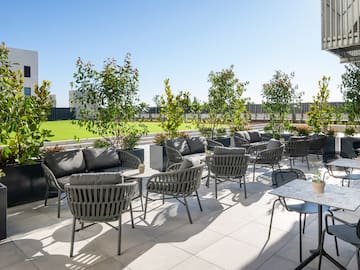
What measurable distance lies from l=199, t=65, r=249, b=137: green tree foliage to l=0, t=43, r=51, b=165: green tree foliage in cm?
482

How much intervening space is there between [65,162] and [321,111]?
8.77 metres

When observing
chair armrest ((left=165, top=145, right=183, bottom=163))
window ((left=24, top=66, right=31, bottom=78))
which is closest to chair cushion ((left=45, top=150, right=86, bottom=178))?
chair armrest ((left=165, top=145, right=183, bottom=163))

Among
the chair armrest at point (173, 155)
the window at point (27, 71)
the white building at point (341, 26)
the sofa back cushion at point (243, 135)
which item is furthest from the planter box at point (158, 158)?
the window at point (27, 71)

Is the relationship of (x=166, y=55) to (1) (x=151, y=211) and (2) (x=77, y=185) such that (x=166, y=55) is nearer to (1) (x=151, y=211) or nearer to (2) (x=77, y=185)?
(1) (x=151, y=211)

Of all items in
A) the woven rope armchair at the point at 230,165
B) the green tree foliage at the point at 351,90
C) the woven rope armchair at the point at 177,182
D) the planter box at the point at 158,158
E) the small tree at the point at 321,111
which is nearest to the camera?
the woven rope armchair at the point at 177,182

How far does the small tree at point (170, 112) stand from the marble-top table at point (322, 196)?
204 inches

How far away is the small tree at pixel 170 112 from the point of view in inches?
318

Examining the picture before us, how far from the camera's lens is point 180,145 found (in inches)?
279

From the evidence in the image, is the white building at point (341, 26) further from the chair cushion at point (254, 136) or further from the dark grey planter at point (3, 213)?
the dark grey planter at point (3, 213)

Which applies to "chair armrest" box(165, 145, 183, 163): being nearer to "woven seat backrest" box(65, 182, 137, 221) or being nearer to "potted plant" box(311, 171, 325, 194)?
"woven seat backrest" box(65, 182, 137, 221)

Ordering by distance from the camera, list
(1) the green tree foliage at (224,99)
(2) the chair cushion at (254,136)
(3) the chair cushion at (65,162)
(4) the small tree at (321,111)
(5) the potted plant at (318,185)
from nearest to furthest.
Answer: (5) the potted plant at (318,185), (3) the chair cushion at (65,162), (1) the green tree foliage at (224,99), (2) the chair cushion at (254,136), (4) the small tree at (321,111)

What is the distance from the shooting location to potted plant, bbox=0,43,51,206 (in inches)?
168

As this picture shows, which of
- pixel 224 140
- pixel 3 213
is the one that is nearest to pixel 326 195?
pixel 3 213

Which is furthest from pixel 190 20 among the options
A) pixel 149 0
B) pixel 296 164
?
pixel 296 164
